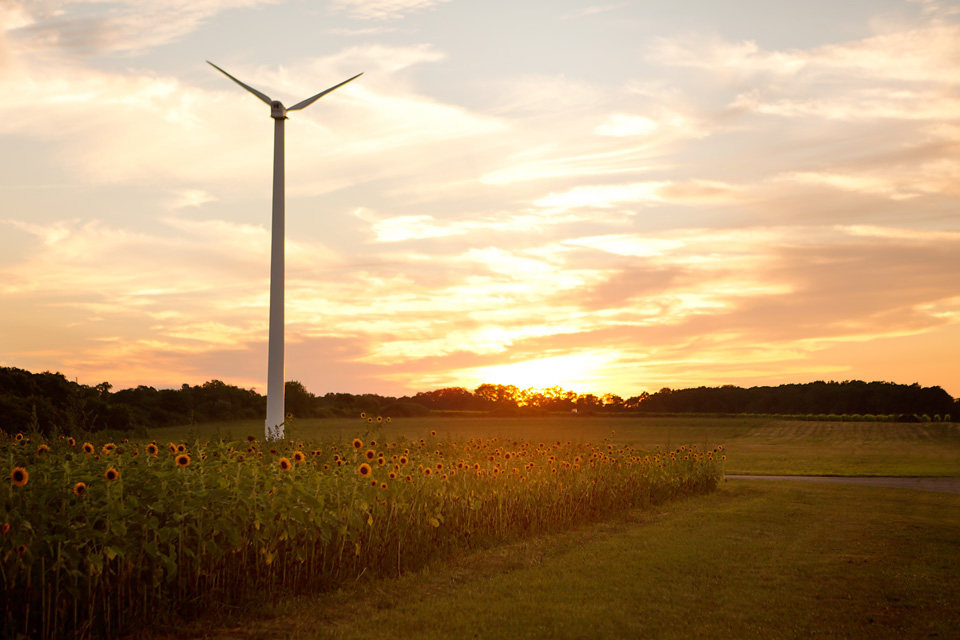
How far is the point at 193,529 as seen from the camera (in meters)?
7.55

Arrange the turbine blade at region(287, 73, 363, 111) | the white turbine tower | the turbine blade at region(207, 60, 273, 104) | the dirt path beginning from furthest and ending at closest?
the dirt path
the turbine blade at region(207, 60, 273, 104)
the turbine blade at region(287, 73, 363, 111)
the white turbine tower

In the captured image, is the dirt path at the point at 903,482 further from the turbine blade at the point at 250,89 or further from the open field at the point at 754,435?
the turbine blade at the point at 250,89

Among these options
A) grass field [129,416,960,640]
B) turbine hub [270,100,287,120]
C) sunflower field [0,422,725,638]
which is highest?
turbine hub [270,100,287,120]

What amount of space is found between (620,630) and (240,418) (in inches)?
1786

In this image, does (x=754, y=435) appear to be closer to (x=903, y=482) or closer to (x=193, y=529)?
(x=903, y=482)

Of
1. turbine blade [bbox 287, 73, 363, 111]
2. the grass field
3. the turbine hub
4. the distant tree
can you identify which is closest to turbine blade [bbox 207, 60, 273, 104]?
the turbine hub

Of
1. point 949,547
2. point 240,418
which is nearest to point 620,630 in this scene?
point 949,547

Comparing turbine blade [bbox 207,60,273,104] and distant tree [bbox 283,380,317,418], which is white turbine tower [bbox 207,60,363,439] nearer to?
turbine blade [bbox 207,60,273,104]

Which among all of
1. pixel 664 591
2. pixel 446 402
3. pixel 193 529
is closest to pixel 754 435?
pixel 446 402

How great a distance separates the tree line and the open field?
2.17 metres

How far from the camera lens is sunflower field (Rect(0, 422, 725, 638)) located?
6.68m

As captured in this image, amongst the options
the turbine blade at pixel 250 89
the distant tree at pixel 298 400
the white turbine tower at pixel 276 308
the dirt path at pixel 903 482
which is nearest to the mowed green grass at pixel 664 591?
the dirt path at pixel 903 482

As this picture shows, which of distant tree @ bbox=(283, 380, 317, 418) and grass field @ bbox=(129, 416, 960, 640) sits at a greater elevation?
distant tree @ bbox=(283, 380, 317, 418)

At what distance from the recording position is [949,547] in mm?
12688
